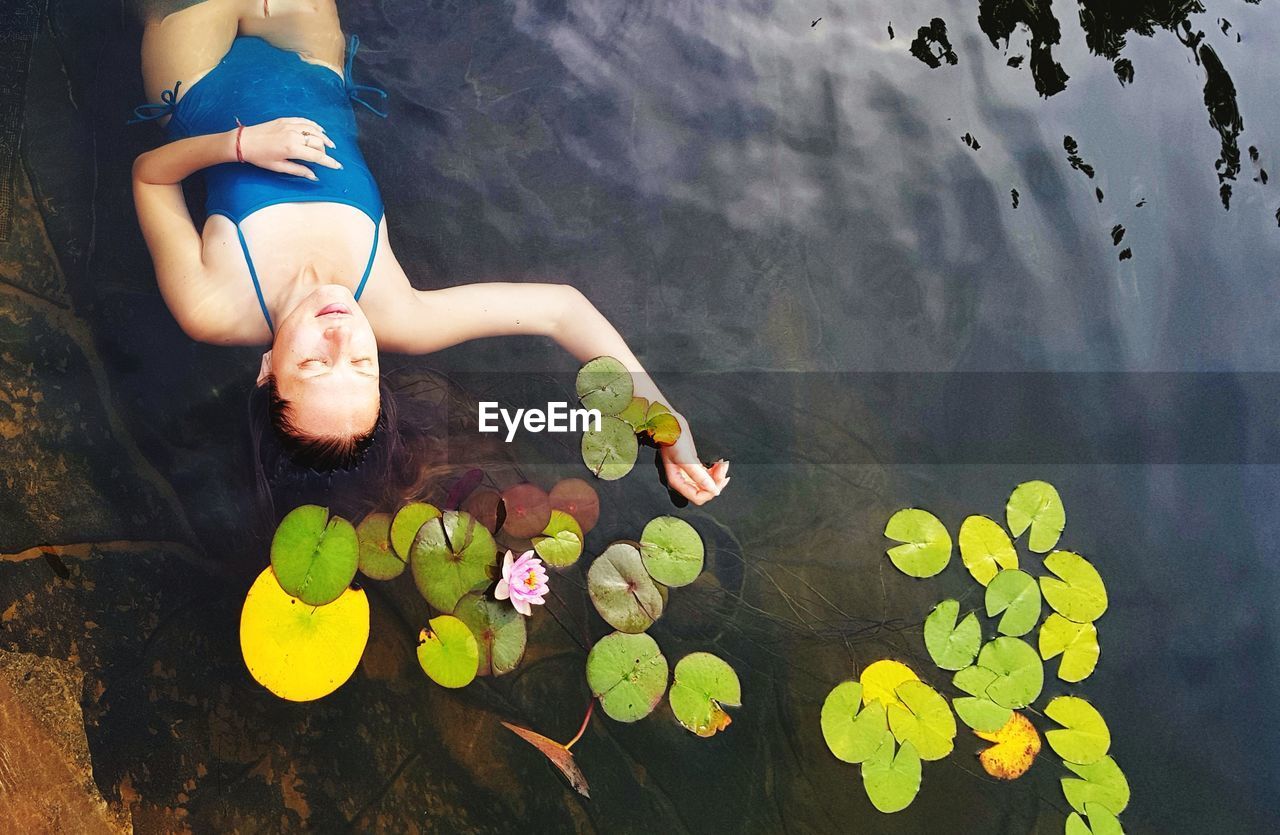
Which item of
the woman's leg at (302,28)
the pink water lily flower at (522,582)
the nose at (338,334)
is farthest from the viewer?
the woman's leg at (302,28)

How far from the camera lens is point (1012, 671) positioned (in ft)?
5.23

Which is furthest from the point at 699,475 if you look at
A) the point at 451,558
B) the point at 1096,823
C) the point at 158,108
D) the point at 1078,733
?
the point at 158,108

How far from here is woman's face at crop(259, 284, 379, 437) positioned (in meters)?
1.46

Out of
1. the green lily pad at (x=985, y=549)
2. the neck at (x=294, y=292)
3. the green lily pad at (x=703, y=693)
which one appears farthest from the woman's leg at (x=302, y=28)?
the green lily pad at (x=985, y=549)

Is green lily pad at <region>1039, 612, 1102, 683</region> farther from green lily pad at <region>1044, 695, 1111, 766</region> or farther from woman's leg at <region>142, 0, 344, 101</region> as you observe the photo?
woman's leg at <region>142, 0, 344, 101</region>

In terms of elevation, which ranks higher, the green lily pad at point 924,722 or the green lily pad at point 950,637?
the green lily pad at point 950,637

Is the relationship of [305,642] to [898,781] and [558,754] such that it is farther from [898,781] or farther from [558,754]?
[898,781]

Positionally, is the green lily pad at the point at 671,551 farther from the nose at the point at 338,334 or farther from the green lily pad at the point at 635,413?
the nose at the point at 338,334

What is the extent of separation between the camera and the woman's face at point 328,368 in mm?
1465

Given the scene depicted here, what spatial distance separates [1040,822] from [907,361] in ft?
3.03

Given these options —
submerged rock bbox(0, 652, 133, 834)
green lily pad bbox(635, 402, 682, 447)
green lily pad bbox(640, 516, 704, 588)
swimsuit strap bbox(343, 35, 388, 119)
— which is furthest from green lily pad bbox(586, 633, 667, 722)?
swimsuit strap bbox(343, 35, 388, 119)

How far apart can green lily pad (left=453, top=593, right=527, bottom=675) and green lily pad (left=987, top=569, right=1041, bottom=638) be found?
92cm

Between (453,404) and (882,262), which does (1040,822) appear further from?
(453,404)

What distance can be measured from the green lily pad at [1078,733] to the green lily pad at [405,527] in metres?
1.27
